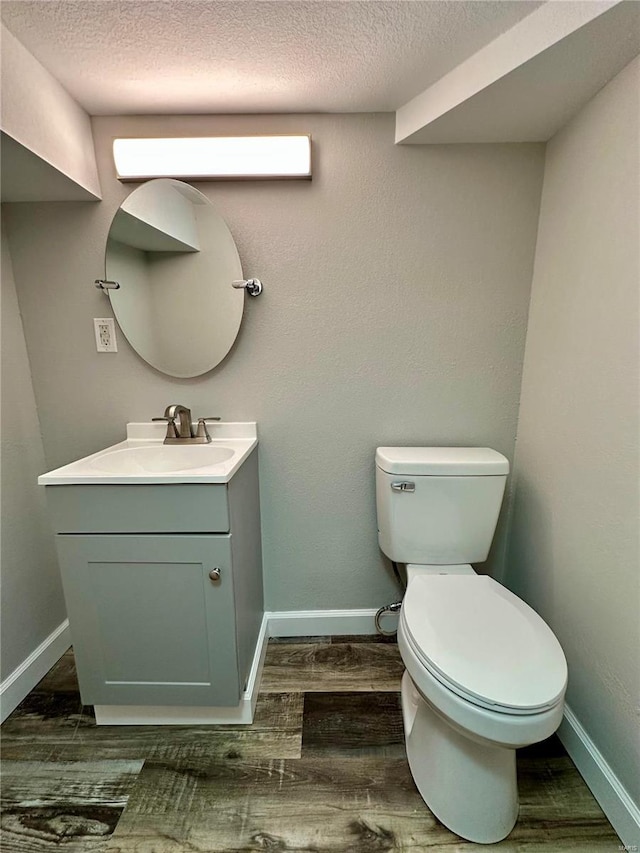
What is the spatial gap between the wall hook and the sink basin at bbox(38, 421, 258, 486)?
1.58 feet

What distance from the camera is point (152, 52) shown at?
0.98m

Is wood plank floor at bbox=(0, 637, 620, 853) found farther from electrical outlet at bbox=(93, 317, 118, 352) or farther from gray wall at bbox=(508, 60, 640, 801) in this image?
electrical outlet at bbox=(93, 317, 118, 352)

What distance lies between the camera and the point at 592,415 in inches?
41.4

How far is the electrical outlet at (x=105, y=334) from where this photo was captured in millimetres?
1370

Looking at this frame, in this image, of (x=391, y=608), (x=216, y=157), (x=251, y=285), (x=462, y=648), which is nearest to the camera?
(x=462, y=648)

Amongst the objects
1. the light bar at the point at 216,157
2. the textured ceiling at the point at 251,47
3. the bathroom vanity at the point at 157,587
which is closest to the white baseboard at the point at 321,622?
the bathroom vanity at the point at 157,587

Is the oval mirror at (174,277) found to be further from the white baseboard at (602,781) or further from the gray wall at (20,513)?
the white baseboard at (602,781)

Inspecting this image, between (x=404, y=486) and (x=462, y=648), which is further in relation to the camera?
(x=404, y=486)

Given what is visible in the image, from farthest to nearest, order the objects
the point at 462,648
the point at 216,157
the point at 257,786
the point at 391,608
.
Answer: the point at 391,608 < the point at 216,157 < the point at 257,786 < the point at 462,648

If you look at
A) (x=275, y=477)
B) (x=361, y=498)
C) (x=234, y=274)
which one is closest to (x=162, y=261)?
(x=234, y=274)

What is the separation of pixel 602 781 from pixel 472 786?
386 millimetres

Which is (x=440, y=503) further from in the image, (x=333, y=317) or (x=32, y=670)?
(x=32, y=670)

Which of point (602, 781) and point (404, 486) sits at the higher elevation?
point (404, 486)

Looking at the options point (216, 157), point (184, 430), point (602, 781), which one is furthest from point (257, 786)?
point (216, 157)
